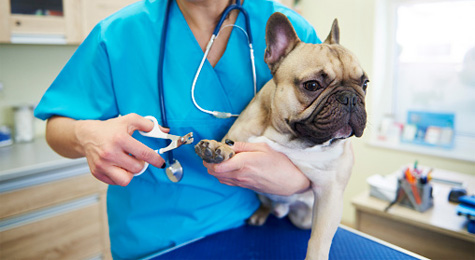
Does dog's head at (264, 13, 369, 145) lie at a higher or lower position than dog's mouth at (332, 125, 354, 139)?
higher

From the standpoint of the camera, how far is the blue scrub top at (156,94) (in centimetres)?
105

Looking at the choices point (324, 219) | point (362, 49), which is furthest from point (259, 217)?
point (362, 49)

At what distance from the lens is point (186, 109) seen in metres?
1.05

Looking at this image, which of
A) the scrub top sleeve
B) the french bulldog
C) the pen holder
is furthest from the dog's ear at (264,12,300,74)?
the pen holder

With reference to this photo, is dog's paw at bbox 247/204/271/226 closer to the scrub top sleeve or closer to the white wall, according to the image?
the scrub top sleeve

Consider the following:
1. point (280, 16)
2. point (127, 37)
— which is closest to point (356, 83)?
point (280, 16)

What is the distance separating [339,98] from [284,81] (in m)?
0.18

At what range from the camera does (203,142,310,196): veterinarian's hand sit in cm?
89

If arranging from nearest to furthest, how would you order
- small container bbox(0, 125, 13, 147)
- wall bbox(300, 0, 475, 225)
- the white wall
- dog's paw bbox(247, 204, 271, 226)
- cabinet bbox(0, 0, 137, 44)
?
dog's paw bbox(247, 204, 271, 226) < cabinet bbox(0, 0, 137, 44) < small container bbox(0, 125, 13, 147) < the white wall < wall bbox(300, 0, 475, 225)

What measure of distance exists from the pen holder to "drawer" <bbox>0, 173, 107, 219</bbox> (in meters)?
1.82

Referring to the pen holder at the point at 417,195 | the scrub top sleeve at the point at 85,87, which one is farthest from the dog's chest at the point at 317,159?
the pen holder at the point at 417,195

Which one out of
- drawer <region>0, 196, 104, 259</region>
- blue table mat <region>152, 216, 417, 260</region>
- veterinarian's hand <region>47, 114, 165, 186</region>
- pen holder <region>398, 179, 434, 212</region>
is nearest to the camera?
veterinarian's hand <region>47, 114, 165, 186</region>

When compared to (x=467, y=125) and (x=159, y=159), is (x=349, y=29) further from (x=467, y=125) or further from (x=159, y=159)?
(x=159, y=159)

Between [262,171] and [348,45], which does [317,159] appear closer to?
[262,171]
